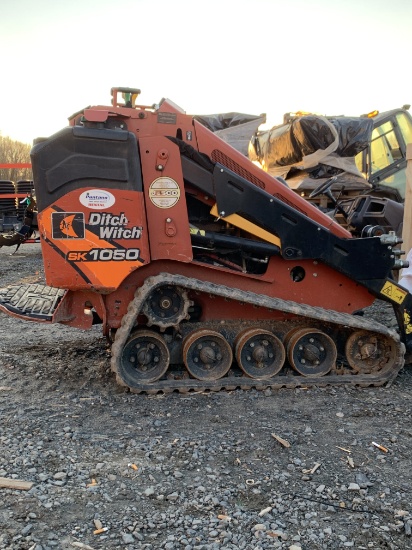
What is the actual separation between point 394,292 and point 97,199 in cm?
279

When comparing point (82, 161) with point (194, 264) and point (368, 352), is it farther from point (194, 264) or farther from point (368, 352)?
point (368, 352)

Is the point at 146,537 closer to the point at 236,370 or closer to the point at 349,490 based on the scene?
the point at 349,490

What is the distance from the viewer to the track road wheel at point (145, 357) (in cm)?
458

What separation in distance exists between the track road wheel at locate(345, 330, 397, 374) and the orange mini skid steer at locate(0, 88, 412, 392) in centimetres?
1

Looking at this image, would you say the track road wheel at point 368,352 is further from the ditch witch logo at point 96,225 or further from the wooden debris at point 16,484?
the wooden debris at point 16,484

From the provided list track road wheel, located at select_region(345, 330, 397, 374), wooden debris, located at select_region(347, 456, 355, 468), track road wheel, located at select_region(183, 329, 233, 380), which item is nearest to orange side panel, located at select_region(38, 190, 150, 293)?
track road wheel, located at select_region(183, 329, 233, 380)

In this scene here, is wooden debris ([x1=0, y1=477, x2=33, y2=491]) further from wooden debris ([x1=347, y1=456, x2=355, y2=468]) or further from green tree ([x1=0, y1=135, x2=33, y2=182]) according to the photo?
green tree ([x1=0, y1=135, x2=33, y2=182])

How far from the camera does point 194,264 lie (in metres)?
4.73

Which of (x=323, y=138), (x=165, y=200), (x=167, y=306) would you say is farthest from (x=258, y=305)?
(x=323, y=138)

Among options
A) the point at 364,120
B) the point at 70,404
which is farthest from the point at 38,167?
the point at 364,120

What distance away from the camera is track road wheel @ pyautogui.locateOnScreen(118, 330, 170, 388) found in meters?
4.58

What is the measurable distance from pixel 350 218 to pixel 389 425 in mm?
4565

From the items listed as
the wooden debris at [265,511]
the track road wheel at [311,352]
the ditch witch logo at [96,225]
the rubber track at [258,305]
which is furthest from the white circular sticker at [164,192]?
the wooden debris at [265,511]

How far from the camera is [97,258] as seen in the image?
4480 mm
